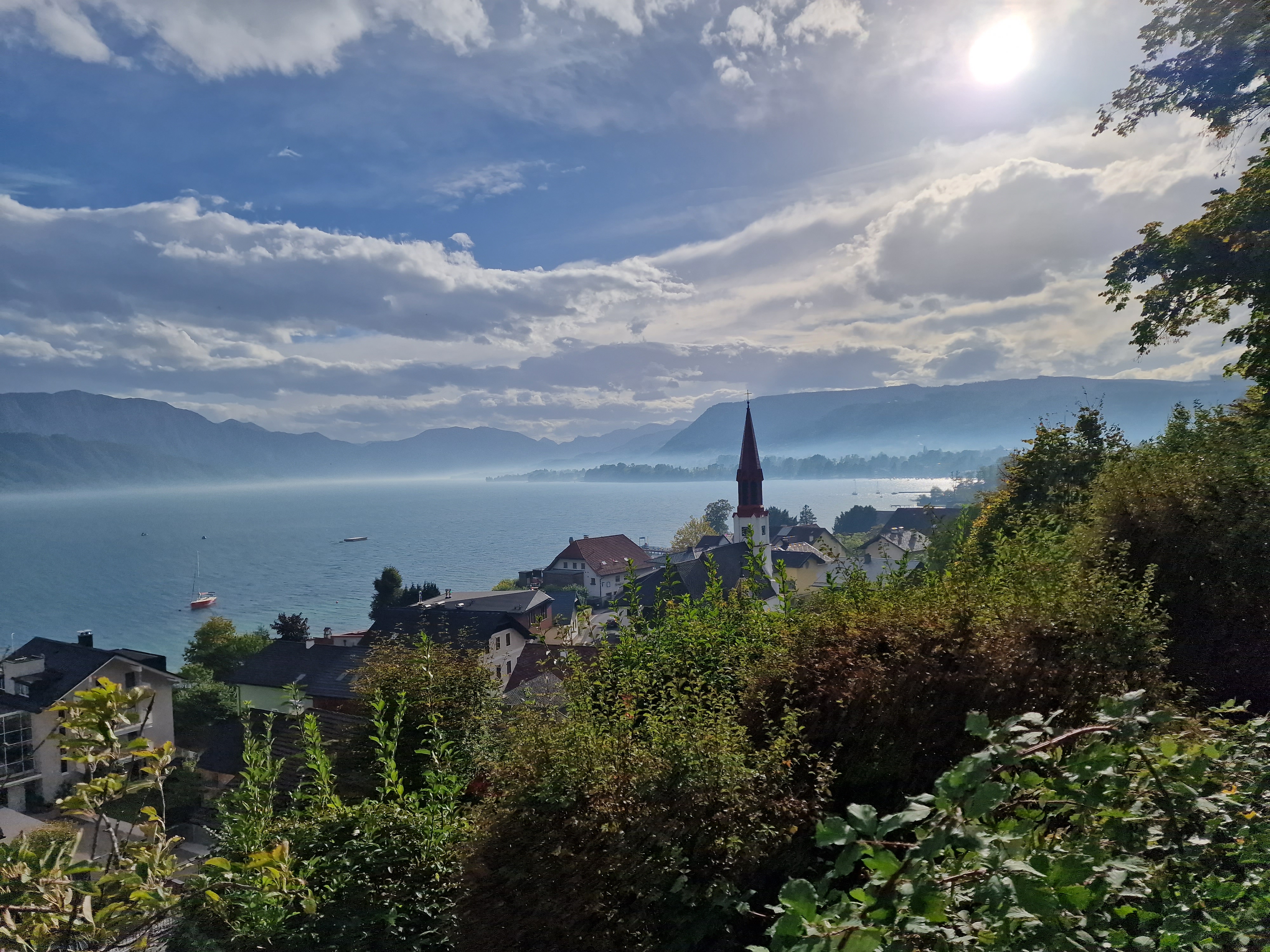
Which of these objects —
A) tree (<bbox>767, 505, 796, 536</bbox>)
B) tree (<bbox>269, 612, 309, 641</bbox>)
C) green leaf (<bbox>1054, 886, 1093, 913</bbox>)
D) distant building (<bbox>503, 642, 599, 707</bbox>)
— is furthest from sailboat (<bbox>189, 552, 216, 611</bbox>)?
green leaf (<bbox>1054, 886, 1093, 913</bbox>)

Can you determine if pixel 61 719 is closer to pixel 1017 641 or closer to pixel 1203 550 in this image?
pixel 1017 641

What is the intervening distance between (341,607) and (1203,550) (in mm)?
78453

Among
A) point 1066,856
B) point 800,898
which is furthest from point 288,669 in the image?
point 1066,856

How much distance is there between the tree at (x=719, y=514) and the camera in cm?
9744

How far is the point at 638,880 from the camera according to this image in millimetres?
2580

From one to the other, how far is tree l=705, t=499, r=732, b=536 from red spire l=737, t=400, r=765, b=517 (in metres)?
59.1

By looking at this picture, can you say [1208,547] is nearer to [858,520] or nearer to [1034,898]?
[1034,898]

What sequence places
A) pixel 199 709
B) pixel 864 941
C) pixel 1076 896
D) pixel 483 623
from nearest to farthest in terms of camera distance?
1. pixel 864 941
2. pixel 1076 896
3. pixel 199 709
4. pixel 483 623

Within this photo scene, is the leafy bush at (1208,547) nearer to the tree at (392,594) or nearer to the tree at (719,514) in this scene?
the tree at (392,594)

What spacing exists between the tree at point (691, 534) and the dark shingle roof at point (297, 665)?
41900mm

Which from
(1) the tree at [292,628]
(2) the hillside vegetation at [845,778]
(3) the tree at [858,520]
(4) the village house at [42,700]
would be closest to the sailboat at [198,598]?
(1) the tree at [292,628]

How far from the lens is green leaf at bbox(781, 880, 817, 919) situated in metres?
1.07

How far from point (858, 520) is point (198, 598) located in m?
89.0

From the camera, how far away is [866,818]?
3.60 feet
